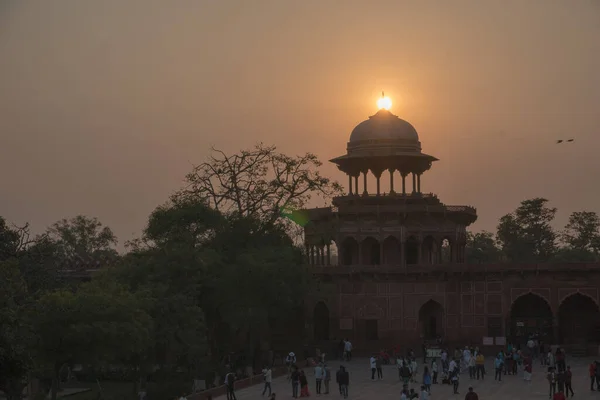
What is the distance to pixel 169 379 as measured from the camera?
5628 cm

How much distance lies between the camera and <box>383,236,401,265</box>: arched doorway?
78.1m

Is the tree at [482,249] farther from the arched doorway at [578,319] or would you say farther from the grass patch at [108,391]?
the grass patch at [108,391]

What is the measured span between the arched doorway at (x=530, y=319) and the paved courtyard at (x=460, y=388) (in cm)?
1362

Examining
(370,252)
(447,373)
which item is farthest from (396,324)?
(447,373)

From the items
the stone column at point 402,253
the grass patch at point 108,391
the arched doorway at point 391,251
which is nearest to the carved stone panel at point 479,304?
the stone column at point 402,253

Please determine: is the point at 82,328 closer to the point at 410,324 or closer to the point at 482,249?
the point at 410,324

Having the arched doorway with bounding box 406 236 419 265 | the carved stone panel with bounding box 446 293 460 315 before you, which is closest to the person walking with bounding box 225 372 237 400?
the carved stone panel with bounding box 446 293 460 315

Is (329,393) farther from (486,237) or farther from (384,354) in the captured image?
(486,237)

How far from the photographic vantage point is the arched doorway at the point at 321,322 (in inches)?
3049

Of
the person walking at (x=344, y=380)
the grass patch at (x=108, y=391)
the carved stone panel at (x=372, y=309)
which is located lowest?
the grass patch at (x=108, y=391)

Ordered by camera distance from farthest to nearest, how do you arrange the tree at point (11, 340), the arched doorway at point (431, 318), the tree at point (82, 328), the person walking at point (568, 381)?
the arched doorway at point (431, 318), the person walking at point (568, 381), the tree at point (82, 328), the tree at point (11, 340)

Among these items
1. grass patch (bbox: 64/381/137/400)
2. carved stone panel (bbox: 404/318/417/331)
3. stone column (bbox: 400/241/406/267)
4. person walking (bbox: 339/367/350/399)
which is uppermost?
stone column (bbox: 400/241/406/267)

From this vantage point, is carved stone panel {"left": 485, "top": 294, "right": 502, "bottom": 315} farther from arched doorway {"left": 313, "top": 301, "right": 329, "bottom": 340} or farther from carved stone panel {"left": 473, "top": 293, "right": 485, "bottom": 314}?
arched doorway {"left": 313, "top": 301, "right": 329, "bottom": 340}

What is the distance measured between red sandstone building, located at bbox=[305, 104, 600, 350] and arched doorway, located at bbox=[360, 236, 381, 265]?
0.06 metres
